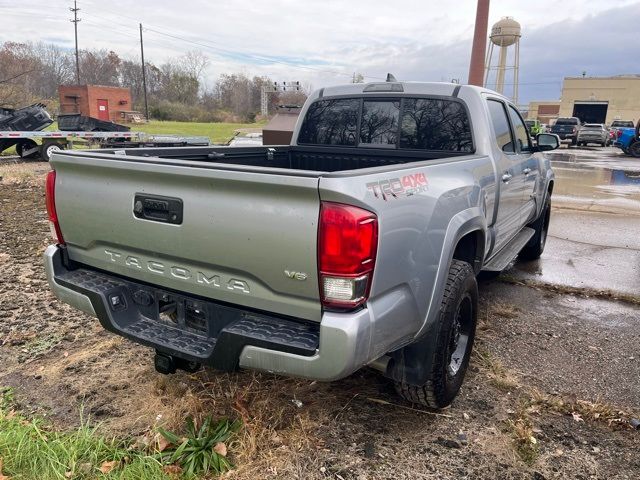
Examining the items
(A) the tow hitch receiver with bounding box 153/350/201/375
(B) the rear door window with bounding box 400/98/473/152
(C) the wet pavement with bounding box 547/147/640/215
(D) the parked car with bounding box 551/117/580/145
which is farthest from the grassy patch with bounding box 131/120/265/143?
(A) the tow hitch receiver with bounding box 153/350/201/375

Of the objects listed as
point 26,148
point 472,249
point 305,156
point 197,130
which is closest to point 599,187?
point 305,156

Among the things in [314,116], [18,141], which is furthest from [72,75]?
[314,116]

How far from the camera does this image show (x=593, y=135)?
35281 mm

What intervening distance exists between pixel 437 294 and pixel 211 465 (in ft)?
4.75

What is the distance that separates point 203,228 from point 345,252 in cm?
73

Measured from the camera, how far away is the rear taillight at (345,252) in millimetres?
2084

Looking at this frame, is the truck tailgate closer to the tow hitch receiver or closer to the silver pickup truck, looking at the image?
the silver pickup truck

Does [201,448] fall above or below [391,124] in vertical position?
below

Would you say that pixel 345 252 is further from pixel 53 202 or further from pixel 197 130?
pixel 197 130

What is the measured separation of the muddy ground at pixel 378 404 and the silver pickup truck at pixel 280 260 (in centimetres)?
32

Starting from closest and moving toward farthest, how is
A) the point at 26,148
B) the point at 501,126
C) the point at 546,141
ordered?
the point at 501,126
the point at 546,141
the point at 26,148

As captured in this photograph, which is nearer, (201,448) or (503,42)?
(201,448)

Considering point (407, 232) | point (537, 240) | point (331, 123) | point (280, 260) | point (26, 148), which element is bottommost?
point (537, 240)

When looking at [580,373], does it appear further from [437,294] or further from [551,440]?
[437,294]
